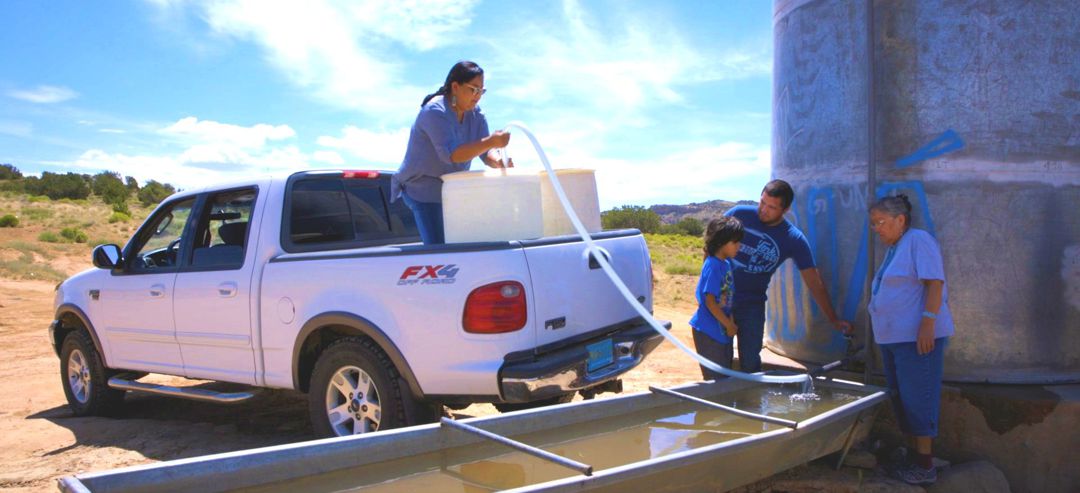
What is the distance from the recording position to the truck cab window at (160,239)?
592 centimetres

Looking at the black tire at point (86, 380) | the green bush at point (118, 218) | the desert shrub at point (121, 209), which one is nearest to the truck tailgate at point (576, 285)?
the black tire at point (86, 380)

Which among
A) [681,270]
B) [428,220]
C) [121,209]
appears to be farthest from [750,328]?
[121,209]

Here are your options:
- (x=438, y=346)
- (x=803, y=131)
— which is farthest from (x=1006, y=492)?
(x=438, y=346)

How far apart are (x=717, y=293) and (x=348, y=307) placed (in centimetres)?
210

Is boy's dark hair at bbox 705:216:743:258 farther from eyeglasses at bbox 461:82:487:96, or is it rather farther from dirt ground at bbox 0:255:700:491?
dirt ground at bbox 0:255:700:491

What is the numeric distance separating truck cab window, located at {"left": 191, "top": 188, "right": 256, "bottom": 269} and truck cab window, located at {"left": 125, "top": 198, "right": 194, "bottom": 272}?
0.27 metres

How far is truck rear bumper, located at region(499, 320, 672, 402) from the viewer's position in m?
3.89

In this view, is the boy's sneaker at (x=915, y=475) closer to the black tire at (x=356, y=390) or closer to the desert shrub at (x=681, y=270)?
the black tire at (x=356, y=390)

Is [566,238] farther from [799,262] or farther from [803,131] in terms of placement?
[803,131]

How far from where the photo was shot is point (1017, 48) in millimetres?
4469

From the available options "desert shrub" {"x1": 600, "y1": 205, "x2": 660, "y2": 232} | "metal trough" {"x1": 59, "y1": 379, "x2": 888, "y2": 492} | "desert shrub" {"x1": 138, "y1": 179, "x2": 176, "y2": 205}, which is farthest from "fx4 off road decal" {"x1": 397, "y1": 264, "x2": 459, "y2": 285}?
"desert shrub" {"x1": 138, "y1": 179, "x2": 176, "y2": 205}

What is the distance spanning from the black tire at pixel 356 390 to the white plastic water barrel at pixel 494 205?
81 cm

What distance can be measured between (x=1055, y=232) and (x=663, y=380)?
3.63 meters

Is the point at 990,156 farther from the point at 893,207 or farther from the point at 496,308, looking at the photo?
the point at 496,308
